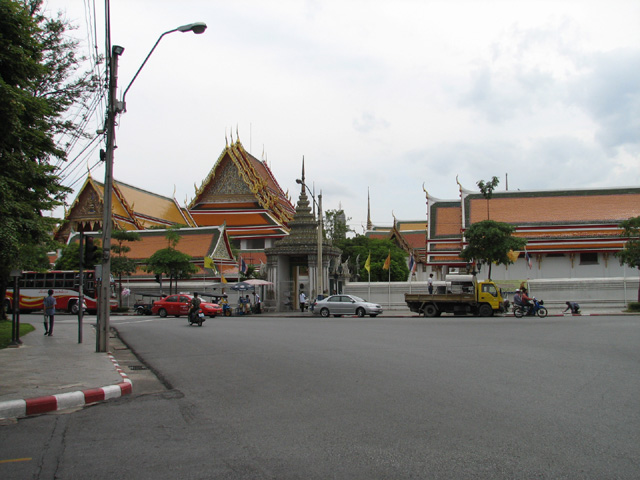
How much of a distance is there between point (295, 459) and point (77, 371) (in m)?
6.90

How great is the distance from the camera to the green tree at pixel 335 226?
68.7 meters

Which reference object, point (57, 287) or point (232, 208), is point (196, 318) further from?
point (232, 208)

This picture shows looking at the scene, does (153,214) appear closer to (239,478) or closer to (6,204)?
(6,204)

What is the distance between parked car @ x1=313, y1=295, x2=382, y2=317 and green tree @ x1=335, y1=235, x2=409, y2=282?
24.4 metres

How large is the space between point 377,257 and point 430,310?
29266 mm

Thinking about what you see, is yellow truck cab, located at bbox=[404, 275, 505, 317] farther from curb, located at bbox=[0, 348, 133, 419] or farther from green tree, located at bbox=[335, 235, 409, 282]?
green tree, located at bbox=[335, 235, 409, 282]

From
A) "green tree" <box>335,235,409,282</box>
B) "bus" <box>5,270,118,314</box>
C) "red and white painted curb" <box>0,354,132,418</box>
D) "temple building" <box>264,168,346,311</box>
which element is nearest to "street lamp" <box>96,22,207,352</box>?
"red and white painted curb" <box>0,354,132,418</box>

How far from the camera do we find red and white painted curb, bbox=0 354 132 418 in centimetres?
726

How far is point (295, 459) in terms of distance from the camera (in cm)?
486

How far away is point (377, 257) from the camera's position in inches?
2254

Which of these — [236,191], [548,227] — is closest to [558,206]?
[548,227]

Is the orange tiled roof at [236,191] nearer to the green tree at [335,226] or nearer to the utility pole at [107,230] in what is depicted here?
the green tree at [335,226]

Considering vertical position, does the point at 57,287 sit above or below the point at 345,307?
above

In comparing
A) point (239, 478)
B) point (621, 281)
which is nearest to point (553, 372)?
point (239, 478)
